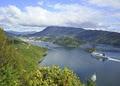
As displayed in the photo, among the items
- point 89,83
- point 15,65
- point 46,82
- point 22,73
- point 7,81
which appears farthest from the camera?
point 89,83

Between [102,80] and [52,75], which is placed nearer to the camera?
[52,75]

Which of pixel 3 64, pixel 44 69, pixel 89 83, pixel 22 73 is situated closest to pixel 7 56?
pixel 3 64

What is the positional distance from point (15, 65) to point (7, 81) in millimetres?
13457

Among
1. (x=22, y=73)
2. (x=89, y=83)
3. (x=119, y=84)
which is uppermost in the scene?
(x=22, y=73)

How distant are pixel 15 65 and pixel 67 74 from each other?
1379 inches

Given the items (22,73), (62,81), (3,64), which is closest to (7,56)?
(3,64)

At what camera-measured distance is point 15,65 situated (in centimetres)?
5662

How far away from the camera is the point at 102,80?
116812mm

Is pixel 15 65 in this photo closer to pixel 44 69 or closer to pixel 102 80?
pixel 44 69

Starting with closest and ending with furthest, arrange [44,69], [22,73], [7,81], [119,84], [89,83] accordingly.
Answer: [44,69] < [7,81] < [22,73] < [89,83] < [119,84]

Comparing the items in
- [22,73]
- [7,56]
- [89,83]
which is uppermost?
[7,56]

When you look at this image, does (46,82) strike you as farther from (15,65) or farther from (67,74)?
(15,65)

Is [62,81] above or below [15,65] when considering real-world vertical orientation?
above

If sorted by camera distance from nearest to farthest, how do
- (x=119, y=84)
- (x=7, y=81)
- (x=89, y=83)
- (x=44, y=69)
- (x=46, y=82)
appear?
(x=46, y=82), (x=44, y=69), (x=7, y=81), (x=89, y=83), (x=119, y=84)
